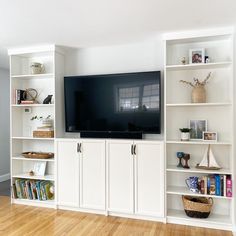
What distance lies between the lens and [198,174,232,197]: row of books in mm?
2844

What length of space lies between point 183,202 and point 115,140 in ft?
3.87

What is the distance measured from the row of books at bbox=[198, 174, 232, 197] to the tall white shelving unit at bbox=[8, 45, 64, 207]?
2.05 m

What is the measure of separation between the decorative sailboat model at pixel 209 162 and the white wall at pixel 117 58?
2.06 ft

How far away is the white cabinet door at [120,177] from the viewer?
10.4ft

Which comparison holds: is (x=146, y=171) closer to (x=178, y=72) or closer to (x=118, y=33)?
(x=178, y=72)

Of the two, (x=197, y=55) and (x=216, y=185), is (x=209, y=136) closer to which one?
(x=216, y=185)

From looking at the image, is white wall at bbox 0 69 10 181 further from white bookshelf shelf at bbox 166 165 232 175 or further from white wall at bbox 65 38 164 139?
white bookshelf shelf at bbox 166 165 232 175

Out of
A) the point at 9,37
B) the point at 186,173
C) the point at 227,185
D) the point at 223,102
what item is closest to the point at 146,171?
the point at 186,173

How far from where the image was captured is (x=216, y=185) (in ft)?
9.50

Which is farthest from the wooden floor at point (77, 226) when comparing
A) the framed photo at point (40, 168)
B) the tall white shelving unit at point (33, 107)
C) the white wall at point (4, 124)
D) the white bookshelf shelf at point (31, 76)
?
the white bookshelf shelf at point (31, 76)

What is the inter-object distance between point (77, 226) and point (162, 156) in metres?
1.37

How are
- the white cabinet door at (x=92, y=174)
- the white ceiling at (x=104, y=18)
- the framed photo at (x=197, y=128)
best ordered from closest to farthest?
the white ceiling at (x=104, y=18)
the framed photo at (x=197, y=128)
the white cabinet door at (x=92, y=174)

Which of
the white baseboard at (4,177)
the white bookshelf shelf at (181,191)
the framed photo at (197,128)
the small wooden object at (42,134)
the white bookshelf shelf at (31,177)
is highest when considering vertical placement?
the framed photo at (197,128)

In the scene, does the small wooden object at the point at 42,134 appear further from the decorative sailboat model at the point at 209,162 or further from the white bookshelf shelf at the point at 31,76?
the decorative sailboat model at the point at 209,162
